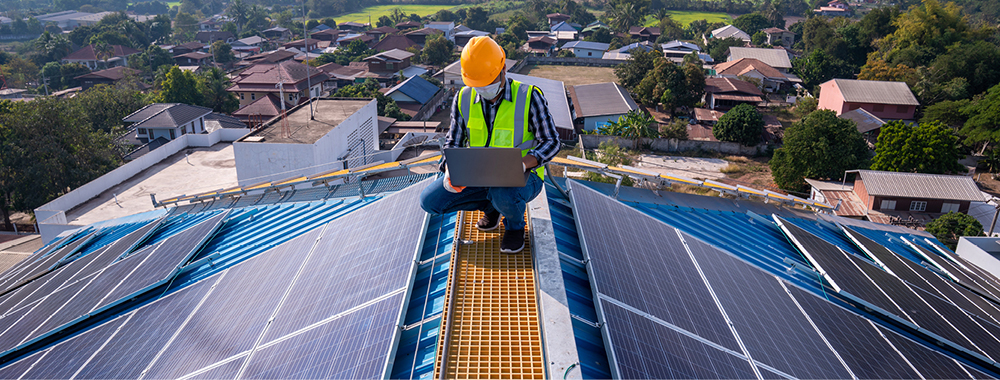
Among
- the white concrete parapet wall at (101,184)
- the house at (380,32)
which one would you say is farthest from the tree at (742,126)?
the house at (380,32)

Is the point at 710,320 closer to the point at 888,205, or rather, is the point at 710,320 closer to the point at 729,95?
the point at 888,205

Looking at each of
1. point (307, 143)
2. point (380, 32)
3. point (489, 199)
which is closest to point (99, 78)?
point (380, 32)

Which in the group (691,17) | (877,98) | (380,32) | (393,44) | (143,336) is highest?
(691,17)

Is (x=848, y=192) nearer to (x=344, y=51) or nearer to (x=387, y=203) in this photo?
(x=387, y=203)

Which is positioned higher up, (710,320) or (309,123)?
(710,320)

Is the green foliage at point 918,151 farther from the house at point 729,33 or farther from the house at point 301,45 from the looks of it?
the house at point 301,45

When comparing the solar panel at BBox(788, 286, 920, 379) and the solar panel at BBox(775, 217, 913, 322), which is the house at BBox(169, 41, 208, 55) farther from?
the solar panel at BBox(788, 286, 920, 379)
